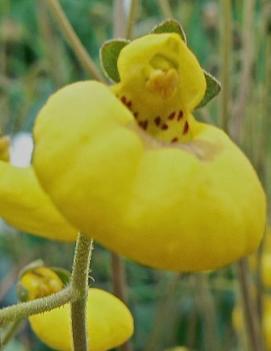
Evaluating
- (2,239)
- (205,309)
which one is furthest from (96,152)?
(2,239)

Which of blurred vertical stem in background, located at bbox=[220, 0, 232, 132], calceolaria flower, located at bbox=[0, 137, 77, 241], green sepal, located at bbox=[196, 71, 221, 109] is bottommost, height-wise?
blurred vertical stem in background, located at bbox=[220, 0, 232, 132]

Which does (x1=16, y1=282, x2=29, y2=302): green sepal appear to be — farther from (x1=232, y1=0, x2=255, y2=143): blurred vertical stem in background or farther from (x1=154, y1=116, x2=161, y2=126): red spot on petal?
(x1=232, y1=0, x2=255, y2=143): blurred vertical stem in background

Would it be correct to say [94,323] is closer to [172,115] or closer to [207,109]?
[172,115]

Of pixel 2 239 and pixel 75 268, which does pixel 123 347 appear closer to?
pixel 75 268

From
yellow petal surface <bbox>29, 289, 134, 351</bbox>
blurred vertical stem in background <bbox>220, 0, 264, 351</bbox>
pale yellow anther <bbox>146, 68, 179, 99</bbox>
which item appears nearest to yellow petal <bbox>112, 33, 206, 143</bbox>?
pale yellow anther <bbox>146, 68, 179, 99</bbox>

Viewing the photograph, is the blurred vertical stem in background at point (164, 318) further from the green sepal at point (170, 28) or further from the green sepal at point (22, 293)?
the green sepal at point (170, 28)

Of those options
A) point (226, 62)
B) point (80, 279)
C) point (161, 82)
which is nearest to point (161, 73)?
point (161, 82)
